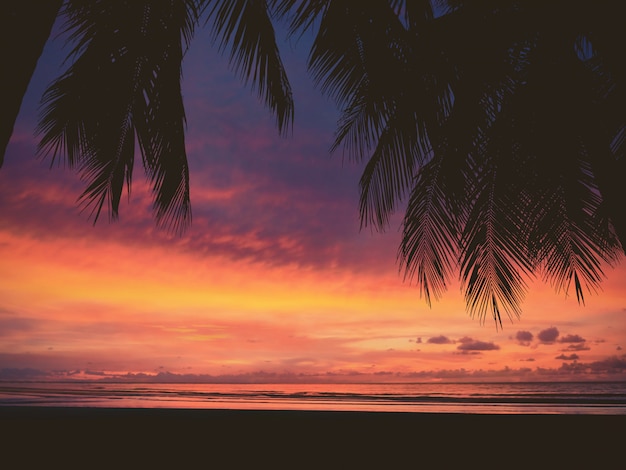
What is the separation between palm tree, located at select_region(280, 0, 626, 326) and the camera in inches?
157

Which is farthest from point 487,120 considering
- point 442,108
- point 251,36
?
point 251,36

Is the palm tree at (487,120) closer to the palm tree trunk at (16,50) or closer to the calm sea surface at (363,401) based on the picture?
the palm tree trunk at (16,50)

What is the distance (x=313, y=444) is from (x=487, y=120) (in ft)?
9.85

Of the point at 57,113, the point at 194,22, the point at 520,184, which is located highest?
the point at 194,22

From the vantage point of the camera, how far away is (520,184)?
424cm

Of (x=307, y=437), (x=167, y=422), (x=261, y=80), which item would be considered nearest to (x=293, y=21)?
(x=261, y=80)

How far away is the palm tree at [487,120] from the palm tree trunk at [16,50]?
2426mm

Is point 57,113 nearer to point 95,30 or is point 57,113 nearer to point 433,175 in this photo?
point 95,30

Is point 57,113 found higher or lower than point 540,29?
lower

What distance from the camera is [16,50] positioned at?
160 cm

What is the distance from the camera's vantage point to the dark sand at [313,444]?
280 centimetres

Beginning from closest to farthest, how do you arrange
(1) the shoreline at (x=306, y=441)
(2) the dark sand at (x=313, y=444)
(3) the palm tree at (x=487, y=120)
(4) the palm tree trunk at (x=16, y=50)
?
1. (4) the palm tree trunk at (x=16, y=50)
2. (2) the dark sand at (x=313, y=444)
3. (1) the shoreline at (x=306, y=441)
4. (3) the palm tree at (x=487, y=120)

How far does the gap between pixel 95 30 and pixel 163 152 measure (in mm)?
937

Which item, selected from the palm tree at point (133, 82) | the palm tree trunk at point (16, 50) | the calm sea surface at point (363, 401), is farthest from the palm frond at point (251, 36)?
the calm sea surface at point (363, 401)
